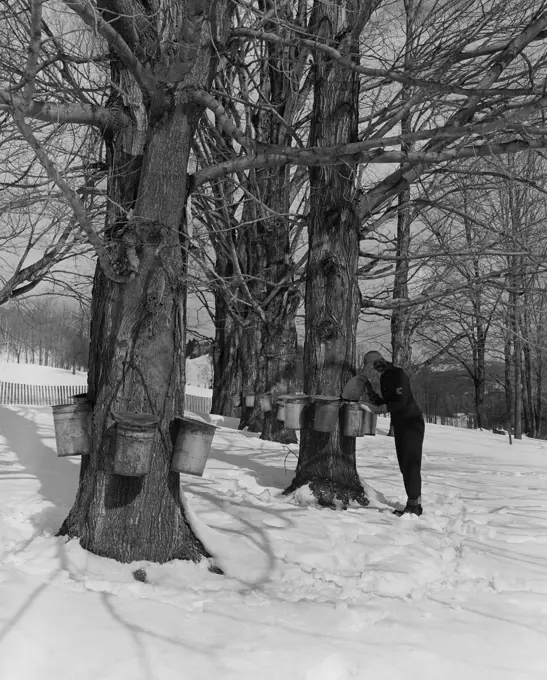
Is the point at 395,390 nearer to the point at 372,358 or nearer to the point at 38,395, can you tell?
the point at 372,358

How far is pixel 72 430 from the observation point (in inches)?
136

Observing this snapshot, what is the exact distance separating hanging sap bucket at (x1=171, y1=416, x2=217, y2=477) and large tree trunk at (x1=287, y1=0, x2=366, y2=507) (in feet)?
6.76

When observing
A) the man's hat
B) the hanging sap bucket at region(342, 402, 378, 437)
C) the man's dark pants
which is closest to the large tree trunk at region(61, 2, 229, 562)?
the hanging sap bucket at region(342, 402, 378, 437)

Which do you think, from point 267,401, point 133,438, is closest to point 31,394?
point 267,401

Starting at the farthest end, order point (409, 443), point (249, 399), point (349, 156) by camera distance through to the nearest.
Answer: point (249, 399) → point (409, 443) → point (349, 156)

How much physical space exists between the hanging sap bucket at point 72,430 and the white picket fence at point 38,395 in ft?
78.0

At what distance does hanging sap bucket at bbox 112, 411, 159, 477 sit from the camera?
318 centimetres

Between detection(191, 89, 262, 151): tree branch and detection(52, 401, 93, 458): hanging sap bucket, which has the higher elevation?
detection(191, 89, 262, 151): tree branch

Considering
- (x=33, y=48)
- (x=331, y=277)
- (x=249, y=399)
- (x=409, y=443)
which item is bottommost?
(x=409, y=443)

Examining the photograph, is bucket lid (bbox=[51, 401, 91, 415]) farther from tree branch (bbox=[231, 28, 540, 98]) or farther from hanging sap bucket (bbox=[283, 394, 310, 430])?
tree branch (bbox=[231, 28, 540, 98])

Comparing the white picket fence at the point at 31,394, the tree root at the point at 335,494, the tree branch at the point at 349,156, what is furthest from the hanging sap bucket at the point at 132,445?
the white picket fence at the point at 31,394

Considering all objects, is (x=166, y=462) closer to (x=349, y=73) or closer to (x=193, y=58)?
(x=193, y=58)

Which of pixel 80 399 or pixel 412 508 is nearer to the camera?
pixel 80 399

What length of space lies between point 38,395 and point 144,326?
28.9 metres
